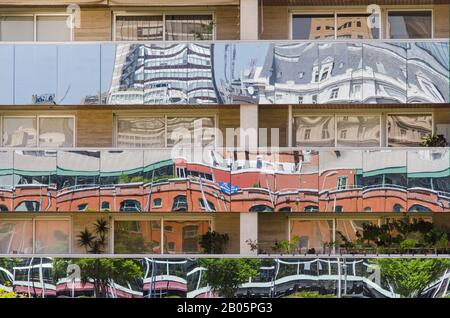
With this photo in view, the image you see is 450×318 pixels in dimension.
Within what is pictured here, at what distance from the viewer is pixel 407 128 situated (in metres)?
41.1

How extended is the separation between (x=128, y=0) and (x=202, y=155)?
5285 millimetres

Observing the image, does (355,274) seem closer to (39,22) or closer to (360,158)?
(360,158)

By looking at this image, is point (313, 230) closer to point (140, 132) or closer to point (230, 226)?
point (230, 226)

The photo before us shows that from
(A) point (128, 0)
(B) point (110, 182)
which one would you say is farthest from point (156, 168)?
(A) point (128, 0)

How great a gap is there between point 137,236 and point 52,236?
2499mm

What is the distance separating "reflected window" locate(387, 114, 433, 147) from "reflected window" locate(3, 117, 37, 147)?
10488 millimetres

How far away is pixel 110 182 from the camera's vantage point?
3947cm

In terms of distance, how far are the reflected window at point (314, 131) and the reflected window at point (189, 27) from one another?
3.72 m

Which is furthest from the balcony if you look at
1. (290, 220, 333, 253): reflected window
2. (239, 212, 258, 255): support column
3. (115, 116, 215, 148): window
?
(290, 220, 333, 253): reflected window

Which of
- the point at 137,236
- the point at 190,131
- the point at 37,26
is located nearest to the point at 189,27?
the point at 190,131

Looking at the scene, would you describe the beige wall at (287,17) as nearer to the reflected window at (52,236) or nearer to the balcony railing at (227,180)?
the balcony railing at (227,180)

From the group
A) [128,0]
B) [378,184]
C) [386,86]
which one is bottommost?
[378,184]

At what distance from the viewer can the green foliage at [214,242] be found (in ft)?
132

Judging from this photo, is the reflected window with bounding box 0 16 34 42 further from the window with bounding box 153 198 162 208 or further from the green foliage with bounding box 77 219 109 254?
the window with bounding box 153 198 162 208
